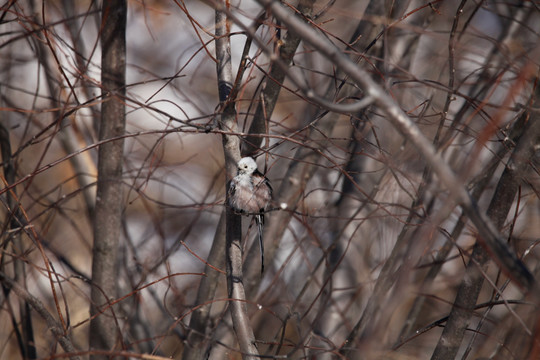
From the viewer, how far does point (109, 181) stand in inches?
83.4

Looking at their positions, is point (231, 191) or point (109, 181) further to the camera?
point (109, 181)

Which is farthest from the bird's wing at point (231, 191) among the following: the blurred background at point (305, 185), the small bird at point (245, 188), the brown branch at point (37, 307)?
the brown branch at point (37, 307)

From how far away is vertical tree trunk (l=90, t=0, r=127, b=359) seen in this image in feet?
6.83

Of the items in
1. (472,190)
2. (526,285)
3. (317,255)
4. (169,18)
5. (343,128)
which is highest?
(169,18)

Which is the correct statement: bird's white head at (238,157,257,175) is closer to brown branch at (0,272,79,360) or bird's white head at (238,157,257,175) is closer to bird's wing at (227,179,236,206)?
bird's wing at (227,179,236,206)

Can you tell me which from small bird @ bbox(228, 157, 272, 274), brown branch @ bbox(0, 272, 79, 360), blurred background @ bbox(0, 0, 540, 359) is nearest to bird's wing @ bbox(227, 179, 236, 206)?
small bird @ bbox(228, 157, 272, 274)

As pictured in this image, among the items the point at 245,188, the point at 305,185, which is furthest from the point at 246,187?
the point at 305,185

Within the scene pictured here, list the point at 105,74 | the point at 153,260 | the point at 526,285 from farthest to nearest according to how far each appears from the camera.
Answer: the point at 153,260
the point at 105,74
the point at 526,285

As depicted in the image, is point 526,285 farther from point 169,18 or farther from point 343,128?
point 169,18

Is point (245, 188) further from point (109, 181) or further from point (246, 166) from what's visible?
point (109, 181)

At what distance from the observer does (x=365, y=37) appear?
232 cm

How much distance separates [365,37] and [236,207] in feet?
3.74

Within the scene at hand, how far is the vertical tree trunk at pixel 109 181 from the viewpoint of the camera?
208 centimetres

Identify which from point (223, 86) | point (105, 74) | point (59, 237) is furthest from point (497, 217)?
point (59, 237)
